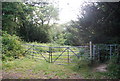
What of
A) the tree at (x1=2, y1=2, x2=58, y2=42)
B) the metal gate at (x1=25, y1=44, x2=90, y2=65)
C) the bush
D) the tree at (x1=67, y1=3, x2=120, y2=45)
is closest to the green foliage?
the metal gate at (x1=25, y1=44, x2=90, y2=65)

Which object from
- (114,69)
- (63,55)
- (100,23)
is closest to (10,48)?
(63,55)

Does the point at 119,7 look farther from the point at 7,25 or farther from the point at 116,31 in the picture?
the point at 7,25

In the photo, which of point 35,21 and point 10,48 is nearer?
point 10,48

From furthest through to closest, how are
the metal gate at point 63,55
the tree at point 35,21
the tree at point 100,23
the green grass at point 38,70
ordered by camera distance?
1. the tree at point 35,21
2. the metal gate at point 63,55
3. the tree at point 100,23
4. the green grass at point 38,70

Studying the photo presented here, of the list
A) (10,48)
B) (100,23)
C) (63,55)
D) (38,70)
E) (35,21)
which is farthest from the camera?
(35,21)

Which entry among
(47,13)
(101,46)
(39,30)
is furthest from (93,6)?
(47,13)

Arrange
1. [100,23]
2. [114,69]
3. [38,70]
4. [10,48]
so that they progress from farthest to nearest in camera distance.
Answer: [10,48] < [100,23] < [38,70] < [114,69]

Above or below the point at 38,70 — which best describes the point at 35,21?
above

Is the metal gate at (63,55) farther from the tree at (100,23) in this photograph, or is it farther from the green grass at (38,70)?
the green grass at (38,70)

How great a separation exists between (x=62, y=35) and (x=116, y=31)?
14.8m

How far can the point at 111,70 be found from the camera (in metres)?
4.00

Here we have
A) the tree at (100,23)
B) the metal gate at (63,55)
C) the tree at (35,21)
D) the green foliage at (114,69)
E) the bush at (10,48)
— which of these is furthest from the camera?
the tree at (35,21)

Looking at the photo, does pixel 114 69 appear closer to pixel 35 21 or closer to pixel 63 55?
pixel 63 55

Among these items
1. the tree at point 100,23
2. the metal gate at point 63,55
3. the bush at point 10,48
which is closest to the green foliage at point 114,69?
the metal gate at point 63,55
